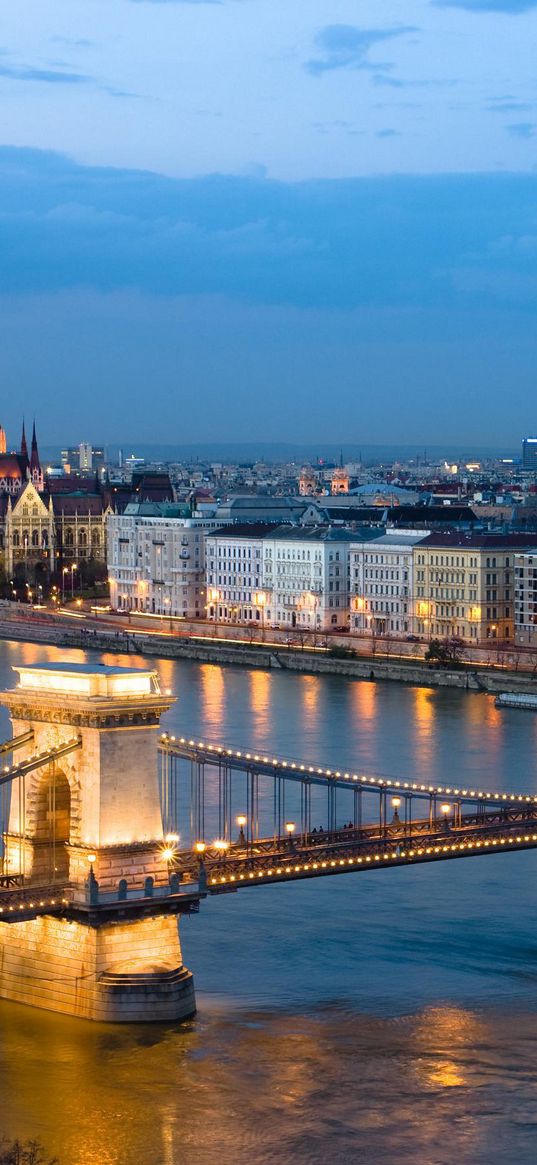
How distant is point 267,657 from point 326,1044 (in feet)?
105

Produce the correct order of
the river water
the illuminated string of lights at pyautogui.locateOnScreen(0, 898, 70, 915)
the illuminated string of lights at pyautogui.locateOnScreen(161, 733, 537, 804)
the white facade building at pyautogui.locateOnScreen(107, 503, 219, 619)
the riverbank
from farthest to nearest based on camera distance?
the white facade building at pyautogui.locateOnScreen(107, 503, 219, 619), the riverbank, the illuminated string of lights at pyautogui.locateOnScreen(161, 733, 537, 804), the illuminated string of lights at pyautogui.locateOnScreen(0, 898, 70, 915), the river water

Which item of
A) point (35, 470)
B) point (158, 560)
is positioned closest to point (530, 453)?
point (35, 470)

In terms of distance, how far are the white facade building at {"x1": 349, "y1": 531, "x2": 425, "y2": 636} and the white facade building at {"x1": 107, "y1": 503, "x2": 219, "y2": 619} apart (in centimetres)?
758

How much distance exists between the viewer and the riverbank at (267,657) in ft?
145

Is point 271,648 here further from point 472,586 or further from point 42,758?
point 42,758

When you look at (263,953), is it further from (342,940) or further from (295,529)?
(295,529)

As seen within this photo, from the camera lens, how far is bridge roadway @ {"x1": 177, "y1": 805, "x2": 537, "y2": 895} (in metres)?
18.9

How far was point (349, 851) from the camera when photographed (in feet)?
64.6

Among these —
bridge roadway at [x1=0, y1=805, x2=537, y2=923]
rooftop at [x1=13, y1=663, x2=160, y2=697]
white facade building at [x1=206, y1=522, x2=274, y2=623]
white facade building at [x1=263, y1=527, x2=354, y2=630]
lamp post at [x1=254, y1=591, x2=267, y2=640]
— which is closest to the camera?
bridge roadway at [x1=0, y1=805, x2=537, y2=923]

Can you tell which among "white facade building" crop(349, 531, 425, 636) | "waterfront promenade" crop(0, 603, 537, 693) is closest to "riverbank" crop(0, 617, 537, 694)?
"waterfront promenade" crop(0, 603, 537, 693)

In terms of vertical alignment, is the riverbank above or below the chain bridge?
below

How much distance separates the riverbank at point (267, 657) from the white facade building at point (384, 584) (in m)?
3.01

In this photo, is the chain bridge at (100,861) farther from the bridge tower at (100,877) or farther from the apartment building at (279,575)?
the apartment building at (279,575)

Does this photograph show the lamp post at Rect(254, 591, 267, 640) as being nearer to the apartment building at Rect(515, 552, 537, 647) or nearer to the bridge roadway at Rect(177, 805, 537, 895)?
the apartment building at Rect(515, 552, 537, 647)
